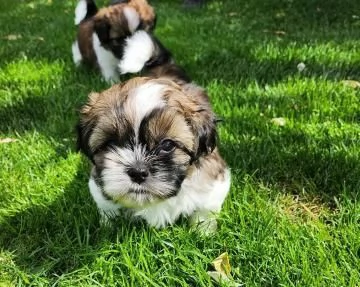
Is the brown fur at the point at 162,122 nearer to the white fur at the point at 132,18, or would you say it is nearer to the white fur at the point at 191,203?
the white fur at the point at 191,203

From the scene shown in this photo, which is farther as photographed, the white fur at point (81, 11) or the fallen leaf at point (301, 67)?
the white fur at point (81, 11)

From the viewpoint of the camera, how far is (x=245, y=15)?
278 inches

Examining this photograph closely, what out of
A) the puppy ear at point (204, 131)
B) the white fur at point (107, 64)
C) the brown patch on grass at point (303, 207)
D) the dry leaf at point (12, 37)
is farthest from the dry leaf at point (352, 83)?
the dry leaf at point (12, 37)

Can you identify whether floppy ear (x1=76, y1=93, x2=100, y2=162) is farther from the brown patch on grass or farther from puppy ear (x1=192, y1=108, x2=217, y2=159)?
the brown patch on grass

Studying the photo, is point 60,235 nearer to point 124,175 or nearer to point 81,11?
point 124,175

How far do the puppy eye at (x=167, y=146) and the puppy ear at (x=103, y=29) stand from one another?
8.02ft

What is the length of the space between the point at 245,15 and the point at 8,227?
533 centimetres

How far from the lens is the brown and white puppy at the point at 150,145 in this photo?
1861mm

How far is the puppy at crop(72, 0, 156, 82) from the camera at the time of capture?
409 cm

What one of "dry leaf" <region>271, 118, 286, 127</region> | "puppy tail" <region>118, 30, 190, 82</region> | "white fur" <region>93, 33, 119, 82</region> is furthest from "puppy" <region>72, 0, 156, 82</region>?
"dry leaf" <region>271, 118, 286, 127</region>

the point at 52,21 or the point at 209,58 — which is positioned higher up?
the point at 209,58

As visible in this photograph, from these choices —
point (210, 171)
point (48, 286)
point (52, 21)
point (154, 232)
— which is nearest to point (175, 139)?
point (210, 171)

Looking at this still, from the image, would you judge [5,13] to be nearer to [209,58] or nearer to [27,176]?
[209,58]

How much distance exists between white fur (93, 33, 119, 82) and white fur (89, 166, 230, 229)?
2050mm
